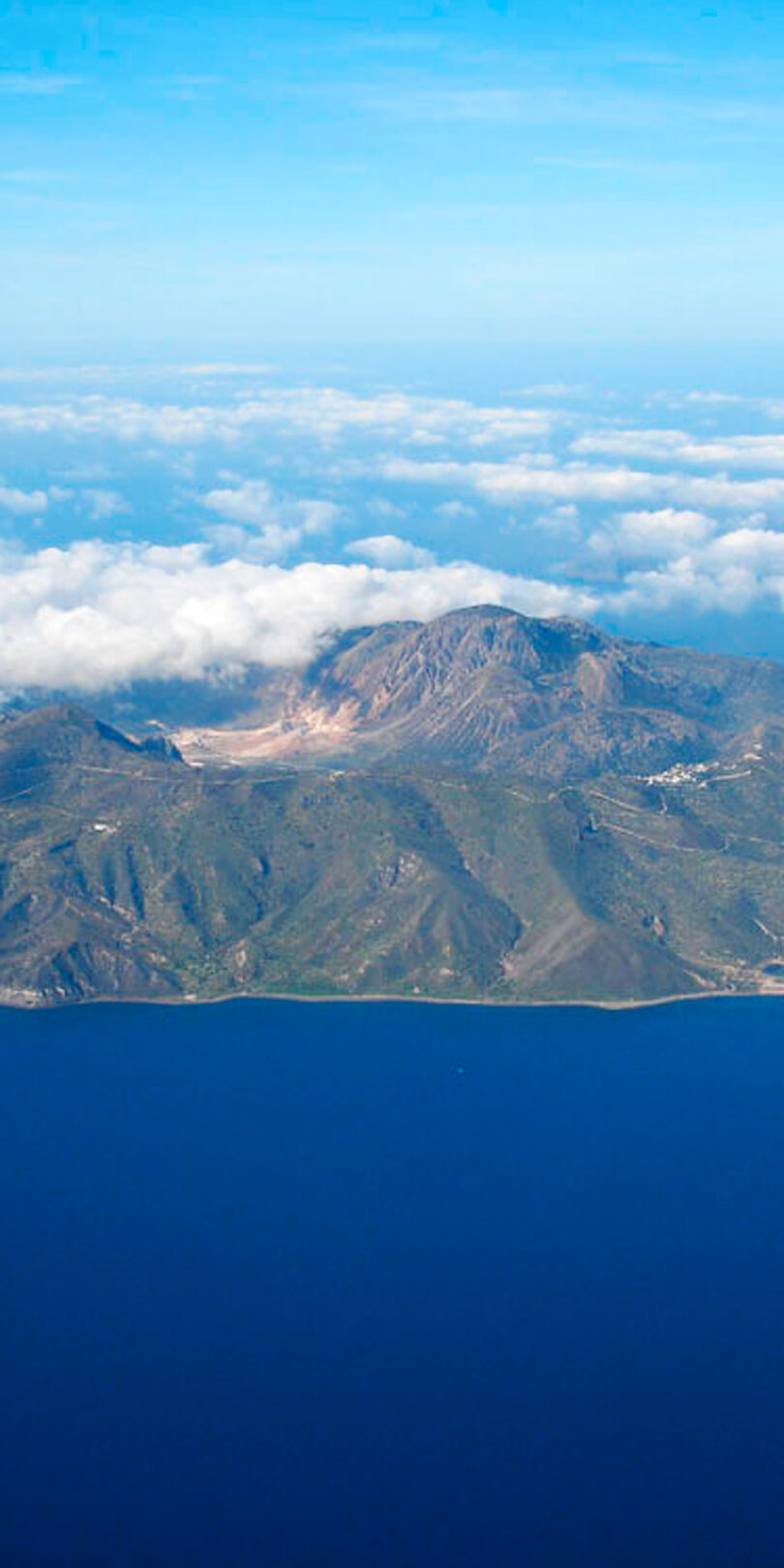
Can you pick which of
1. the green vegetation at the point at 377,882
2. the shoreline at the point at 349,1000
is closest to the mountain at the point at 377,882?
the green vegetation at the point at 377,882

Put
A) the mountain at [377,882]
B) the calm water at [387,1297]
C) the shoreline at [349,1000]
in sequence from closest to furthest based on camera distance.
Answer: the calm water at [387,1297] → the shoreline at [349,1000] → the mountain at [377,882]

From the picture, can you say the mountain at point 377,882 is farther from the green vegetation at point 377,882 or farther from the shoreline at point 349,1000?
the shoreline at point 349,1000

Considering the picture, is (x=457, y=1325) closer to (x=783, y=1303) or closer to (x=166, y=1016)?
(x=783, y=1303)

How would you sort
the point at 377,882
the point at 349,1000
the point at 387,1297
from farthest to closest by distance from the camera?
the point at 377,882, the point at 349,1000, the point at 387,1297

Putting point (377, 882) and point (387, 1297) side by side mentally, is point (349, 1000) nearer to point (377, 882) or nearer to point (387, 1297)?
point (377, 882)

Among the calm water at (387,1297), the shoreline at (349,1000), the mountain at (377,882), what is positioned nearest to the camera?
the calm water at (387,1297)

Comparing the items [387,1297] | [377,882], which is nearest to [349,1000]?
[377,882]
